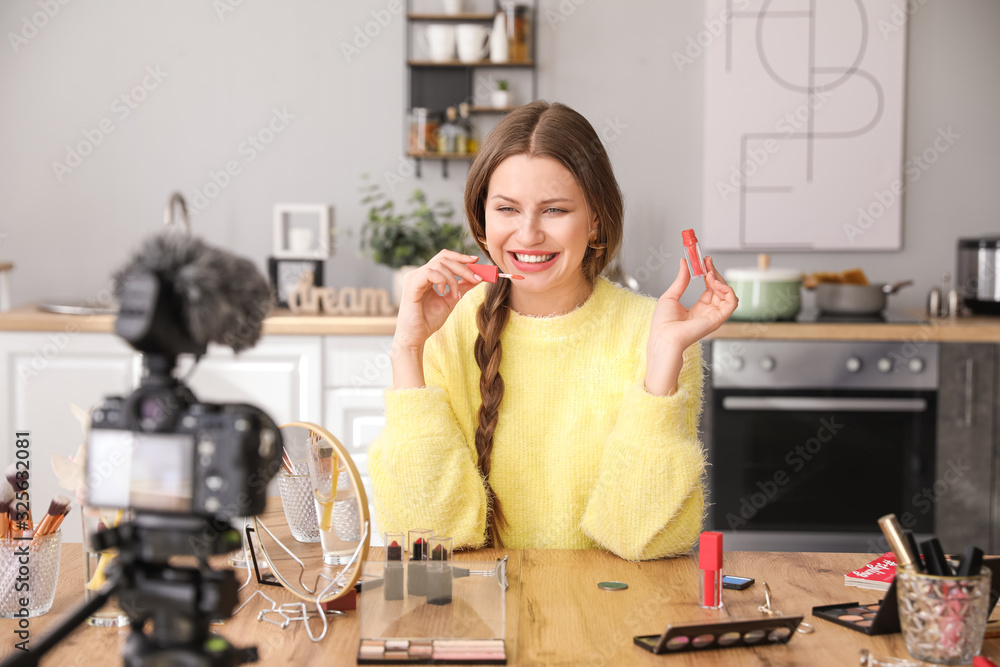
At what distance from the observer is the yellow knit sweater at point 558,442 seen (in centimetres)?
138

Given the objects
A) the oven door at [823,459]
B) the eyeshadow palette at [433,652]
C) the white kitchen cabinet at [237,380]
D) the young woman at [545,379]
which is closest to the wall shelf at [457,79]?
the white kitchen cabinet at [237,380]

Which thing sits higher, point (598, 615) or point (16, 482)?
point (16, 482)

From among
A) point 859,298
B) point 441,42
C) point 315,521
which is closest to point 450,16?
point 441,42

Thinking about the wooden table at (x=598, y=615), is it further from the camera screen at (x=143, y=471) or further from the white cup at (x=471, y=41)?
the white cup at (x=471, y=41)

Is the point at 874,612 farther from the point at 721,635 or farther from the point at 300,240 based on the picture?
the point at 300,240

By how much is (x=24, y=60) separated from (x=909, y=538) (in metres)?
3.21

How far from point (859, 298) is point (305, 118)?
1.92 metres

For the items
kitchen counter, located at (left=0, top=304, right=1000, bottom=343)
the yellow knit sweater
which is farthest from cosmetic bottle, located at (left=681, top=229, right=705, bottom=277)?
kitchen counter, located at (left=0, top=304, right=1000, bottom=343)

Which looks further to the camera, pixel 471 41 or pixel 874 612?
pixel 471 41

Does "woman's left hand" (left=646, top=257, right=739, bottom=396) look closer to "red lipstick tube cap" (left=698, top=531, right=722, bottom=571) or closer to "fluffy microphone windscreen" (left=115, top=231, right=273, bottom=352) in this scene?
"red lipstick tube cap" (left=698, top=531, right=722, bottom=571)

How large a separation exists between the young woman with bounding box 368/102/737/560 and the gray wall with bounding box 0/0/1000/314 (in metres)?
1.66

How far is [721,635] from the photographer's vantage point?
95cm

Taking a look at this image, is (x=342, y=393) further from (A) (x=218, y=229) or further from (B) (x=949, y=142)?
(B) (x=949, y=142)

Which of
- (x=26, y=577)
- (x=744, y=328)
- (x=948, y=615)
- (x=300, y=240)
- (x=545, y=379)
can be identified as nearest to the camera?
(x=948, y=615)
